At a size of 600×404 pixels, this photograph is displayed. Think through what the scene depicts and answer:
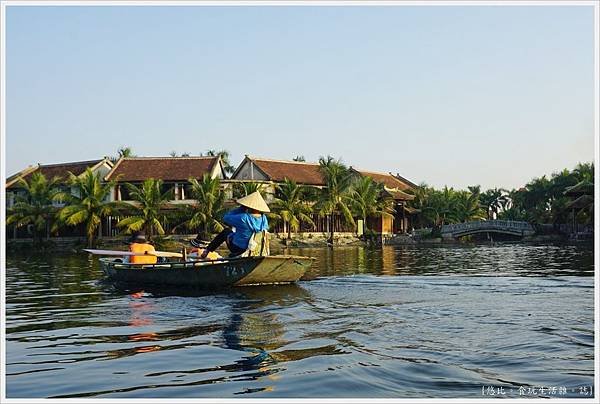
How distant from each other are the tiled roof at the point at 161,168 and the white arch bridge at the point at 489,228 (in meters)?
13.7

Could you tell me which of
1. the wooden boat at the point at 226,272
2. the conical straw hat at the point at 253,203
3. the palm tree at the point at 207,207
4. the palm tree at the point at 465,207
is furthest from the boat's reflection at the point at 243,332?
the palm tree at the point at 465,207

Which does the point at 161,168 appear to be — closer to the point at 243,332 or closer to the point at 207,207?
the point at 207,207

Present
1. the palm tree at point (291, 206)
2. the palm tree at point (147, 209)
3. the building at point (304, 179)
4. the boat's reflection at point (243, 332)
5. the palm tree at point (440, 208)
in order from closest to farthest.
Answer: the boat's reflection at point (243, 332) → the palm tree at point (147, 209) → the palm tree at point (291, 206) → the building at point (304, 179) → the palm tree at point (440, 208)

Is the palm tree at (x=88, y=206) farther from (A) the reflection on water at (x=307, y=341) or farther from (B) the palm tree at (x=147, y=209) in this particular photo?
(A) the reflection on water at (x=307, y=341)

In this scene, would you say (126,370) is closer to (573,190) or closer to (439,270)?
(439,270)

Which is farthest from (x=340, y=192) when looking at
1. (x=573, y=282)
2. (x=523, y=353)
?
(x=523, y=353)

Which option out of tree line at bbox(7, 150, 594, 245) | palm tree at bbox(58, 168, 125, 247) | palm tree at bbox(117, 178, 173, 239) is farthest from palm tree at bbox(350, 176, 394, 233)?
palm tree at bbox(58, 168, 125, 247)

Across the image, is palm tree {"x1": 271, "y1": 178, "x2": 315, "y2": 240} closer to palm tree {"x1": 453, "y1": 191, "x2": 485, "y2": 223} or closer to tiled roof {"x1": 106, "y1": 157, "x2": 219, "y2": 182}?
tiled roof {"x1": 106, "y1": 157, "x2": 219, "y2": 182}

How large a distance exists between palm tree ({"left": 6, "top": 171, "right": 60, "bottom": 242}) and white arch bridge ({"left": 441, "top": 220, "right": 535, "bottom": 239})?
69.0 ft

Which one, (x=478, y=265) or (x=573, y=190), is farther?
(x=573, y=190)

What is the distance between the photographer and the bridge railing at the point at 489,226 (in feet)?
125

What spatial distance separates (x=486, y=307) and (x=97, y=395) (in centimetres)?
565

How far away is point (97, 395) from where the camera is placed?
5266mm

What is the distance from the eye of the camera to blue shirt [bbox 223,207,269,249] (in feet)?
37.7
